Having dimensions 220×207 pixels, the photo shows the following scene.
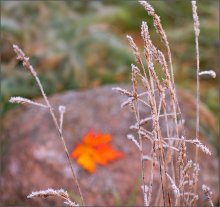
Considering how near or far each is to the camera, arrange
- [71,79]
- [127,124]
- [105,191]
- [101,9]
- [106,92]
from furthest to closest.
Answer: [101,9]
[71,79]
[106,92]
[127,124]
[105,191]

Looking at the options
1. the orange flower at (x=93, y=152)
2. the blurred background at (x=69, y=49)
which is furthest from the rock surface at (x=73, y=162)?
the blurred background at (x=69, y=49)

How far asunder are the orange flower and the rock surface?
0.09ft

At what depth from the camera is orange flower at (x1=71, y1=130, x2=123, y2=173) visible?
2.68 metres

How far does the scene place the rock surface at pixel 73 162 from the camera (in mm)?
2615

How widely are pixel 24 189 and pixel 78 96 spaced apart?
0.62 m

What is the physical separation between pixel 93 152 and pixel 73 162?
105 mm

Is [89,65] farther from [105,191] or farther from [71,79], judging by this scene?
[105,191]

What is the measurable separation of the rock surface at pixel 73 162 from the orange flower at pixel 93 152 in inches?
1.1

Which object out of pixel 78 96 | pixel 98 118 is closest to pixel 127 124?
pixel 98 118

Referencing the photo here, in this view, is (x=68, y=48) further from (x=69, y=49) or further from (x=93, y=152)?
(x=93, y=152)

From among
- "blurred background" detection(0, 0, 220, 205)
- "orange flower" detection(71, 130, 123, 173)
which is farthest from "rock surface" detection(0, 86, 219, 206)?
"blurred background" detection(0, 0, 220, 205)

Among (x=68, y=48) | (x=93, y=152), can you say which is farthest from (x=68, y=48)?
(x=93, y=152)

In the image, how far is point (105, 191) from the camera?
2.60 meters

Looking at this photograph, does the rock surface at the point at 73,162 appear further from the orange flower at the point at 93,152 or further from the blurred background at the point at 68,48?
the blurred background at the point at 68,48
